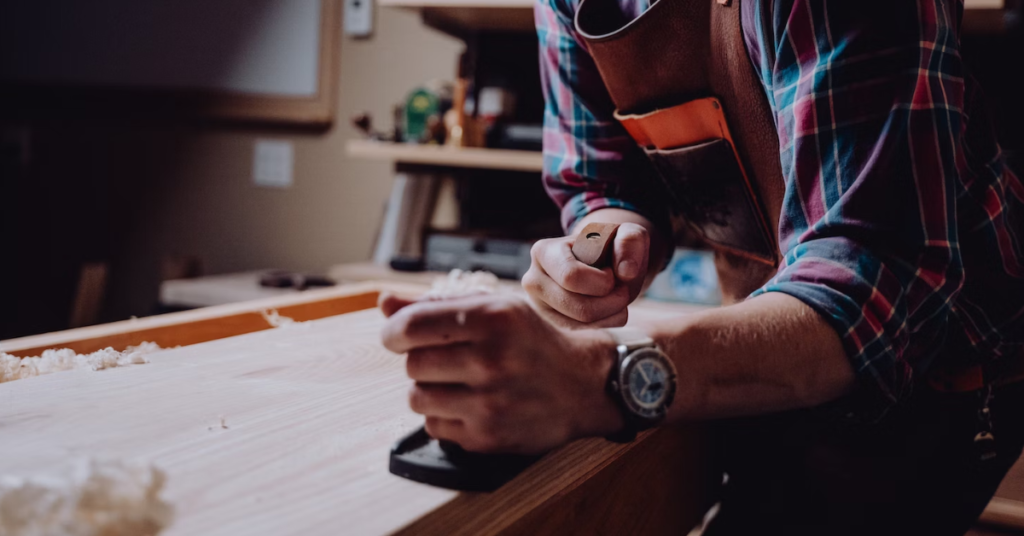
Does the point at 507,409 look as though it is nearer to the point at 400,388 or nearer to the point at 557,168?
the point at 400,388

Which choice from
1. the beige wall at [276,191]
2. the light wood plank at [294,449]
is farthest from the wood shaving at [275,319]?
the beige wall at [276,191]

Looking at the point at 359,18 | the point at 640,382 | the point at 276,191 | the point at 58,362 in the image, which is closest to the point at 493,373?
the point at 640,382

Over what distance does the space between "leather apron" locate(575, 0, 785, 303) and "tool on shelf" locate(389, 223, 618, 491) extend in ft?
1.64

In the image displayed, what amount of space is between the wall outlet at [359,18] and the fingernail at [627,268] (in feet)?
6.04

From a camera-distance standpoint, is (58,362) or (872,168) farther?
(58,362)

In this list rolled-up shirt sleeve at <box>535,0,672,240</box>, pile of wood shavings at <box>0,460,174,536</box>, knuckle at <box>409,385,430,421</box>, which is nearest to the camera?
pile of wood shavings at <box>0,460,174,536</box>

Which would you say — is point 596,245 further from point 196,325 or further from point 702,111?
point 196,325

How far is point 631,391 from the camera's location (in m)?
0.51

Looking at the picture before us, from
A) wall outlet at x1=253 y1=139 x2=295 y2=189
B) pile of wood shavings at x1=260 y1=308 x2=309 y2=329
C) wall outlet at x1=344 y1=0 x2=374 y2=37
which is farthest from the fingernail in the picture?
wall outlet at x1=253 y1=139 x2=295 y2=189

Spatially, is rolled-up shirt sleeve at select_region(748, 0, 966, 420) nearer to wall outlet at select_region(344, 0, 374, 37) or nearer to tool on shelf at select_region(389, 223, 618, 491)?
tool on shelf at select_region(389, 223, 618, 491)

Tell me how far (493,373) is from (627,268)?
13.9 inches

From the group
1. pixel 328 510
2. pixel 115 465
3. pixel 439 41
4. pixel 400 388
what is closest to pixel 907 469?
pixel 400 388

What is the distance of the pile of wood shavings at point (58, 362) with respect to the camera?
726 millimetres

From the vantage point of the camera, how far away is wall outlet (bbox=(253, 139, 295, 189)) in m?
2.56
